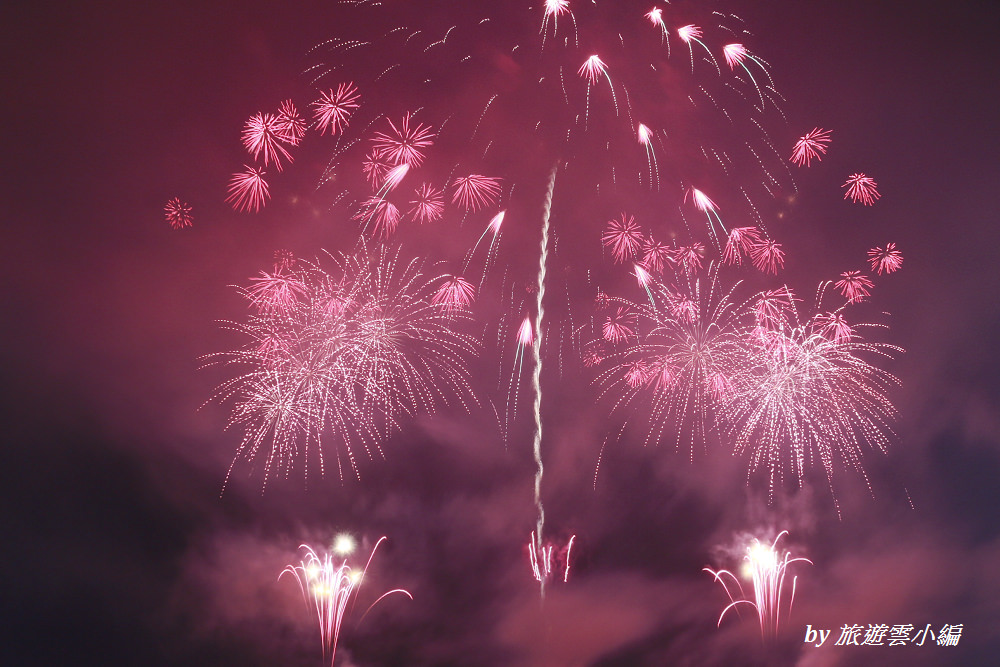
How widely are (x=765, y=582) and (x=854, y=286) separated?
15.2ft

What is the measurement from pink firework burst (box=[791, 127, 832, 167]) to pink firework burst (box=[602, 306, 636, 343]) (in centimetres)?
336

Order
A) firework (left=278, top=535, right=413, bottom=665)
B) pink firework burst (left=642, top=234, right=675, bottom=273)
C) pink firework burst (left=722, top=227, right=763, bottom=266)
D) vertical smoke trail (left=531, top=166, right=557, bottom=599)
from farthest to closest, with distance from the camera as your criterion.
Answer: pink firework burst (left=722, top=227, right=763, bottom=266), pink firework burst (left=642, top=234, right=675, bottom=273), vertical smoke trail (left=531, top=166, right=557, bottom=599), firework (left=278, top=535, right=413, bottom=665)

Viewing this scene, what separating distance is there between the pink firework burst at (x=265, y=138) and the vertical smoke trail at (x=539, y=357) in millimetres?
3522

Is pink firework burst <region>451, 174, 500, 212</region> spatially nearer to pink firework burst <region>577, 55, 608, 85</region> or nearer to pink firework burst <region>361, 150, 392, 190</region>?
pink firework burst <region>361, 150, 392, 190</region>

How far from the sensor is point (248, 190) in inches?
289

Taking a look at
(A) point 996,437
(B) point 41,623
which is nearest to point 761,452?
(A) point 996,437

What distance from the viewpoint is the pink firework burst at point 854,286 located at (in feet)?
27.0

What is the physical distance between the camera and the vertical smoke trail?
25.0ft

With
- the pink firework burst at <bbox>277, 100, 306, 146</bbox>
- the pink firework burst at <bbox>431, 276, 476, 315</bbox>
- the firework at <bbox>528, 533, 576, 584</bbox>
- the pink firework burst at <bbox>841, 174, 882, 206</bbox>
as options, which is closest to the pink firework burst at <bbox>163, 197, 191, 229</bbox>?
the pink firework burst at <bbox>277, 100, 306, 146</bbox>

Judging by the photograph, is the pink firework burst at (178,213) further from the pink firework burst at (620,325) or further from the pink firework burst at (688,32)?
the pink firework burst at (688,32)

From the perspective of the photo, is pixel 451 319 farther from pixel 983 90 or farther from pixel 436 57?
pixel 983 90

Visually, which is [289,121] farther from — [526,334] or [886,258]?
[886,258]

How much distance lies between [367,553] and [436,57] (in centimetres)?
675

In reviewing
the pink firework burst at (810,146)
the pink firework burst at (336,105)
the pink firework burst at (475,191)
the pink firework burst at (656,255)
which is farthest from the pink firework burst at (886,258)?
the pink firework burst at (336,105)
